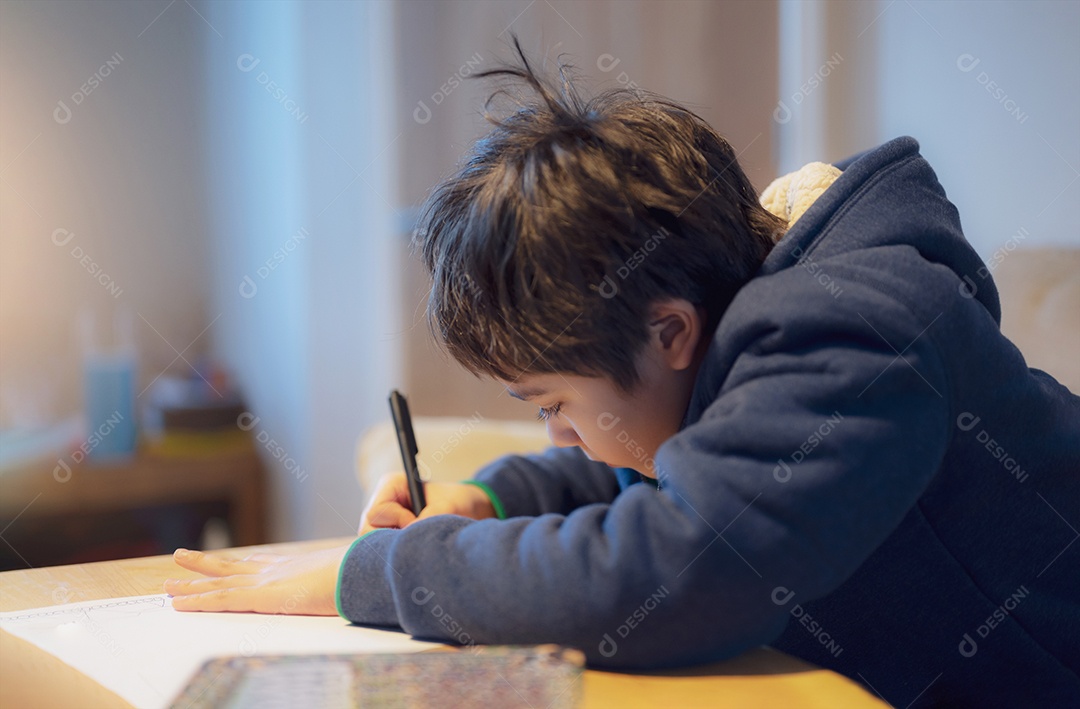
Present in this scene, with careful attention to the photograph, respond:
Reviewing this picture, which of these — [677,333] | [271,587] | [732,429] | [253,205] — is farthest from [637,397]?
[253,205]

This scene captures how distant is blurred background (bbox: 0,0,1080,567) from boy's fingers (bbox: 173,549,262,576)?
111cm

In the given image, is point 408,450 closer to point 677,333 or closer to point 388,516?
point 388,516

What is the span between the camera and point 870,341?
1.59 ft

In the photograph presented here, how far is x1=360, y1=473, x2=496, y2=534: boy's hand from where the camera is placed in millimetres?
802

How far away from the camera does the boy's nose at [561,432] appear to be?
69 centimetres

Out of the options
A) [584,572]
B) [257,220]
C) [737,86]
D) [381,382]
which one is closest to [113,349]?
[257,220]

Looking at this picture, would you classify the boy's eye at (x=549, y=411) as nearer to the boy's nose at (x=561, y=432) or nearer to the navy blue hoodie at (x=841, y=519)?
the boy's nose at (x=561, y=432)

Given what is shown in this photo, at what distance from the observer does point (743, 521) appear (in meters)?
0.45

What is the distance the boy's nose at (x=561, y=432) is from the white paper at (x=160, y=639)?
209 mm

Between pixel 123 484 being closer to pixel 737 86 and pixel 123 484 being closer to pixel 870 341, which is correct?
pixel 737 86

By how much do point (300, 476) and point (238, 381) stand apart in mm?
324

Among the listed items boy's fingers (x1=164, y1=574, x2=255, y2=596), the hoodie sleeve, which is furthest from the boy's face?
boy's fingers (x1=164, y1=574, x2=255, y2=596)

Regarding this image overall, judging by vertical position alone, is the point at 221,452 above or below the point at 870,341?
below

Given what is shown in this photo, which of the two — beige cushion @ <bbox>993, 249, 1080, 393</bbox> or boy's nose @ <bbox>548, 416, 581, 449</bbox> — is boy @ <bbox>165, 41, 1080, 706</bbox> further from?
beige cushion @ <bbox>993, 249, 1080, 393</bbox>
